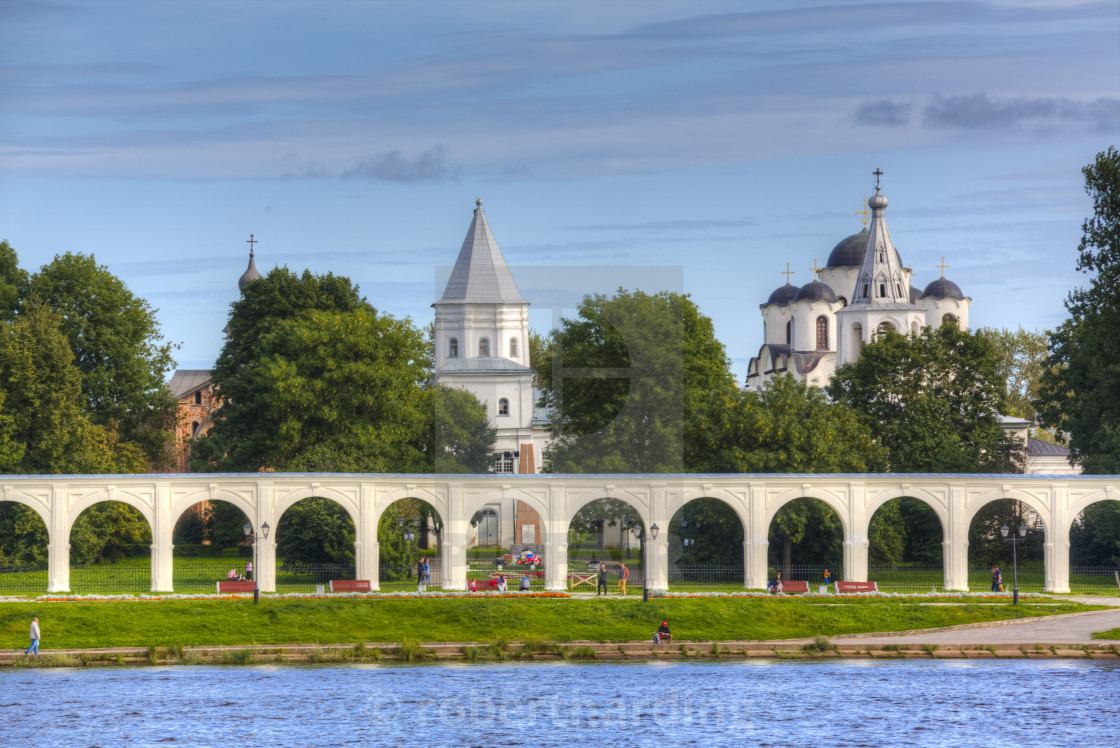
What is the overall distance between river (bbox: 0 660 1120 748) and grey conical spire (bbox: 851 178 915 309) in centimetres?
4901

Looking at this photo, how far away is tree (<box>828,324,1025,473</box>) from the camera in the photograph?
62875 millimetres

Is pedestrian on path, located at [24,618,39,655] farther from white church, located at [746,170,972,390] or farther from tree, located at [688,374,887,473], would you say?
white church, located at [746,170,972,390]

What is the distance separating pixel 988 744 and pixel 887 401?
1531 inches

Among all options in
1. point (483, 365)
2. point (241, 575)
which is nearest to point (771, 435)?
point (241, 575)

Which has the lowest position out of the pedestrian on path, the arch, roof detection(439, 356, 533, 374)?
the pedestrian on path

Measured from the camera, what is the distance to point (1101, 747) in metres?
26.5

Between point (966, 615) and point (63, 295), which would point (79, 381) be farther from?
point (966, 615)

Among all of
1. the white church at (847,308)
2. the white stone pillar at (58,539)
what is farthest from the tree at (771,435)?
the white church at (847,308)

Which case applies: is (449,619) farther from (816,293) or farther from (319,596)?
(816,293)

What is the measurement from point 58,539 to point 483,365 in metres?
31.7

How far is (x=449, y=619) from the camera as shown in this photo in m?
38.8

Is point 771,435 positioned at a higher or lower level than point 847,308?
lower

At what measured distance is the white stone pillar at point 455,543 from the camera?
150 feet

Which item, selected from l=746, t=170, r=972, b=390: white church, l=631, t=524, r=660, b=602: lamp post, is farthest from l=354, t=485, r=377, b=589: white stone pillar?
l=746, t=170, r=972, b=390: white church
